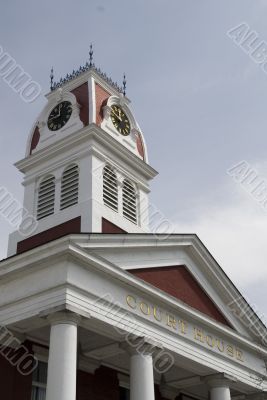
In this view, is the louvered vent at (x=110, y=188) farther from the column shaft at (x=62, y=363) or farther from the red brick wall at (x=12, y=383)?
the column shaft at (x=62, y=363)

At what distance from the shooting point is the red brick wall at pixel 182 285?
21.2m

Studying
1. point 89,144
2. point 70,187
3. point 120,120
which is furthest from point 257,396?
point 120,120

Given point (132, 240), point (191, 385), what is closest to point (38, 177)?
point (132, 240)

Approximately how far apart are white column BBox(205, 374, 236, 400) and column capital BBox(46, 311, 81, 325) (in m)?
8.08

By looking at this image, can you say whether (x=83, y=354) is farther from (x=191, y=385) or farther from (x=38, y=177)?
(x=38, y=177)

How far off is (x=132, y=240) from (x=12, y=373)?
18.0ft

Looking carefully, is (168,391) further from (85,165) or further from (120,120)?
(120,120)

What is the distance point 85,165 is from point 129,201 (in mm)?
2752

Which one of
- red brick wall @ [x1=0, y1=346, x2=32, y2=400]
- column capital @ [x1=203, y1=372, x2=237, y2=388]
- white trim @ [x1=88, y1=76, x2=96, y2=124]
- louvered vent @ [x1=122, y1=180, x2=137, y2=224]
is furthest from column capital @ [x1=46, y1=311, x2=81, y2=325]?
white trim @ [x1=88, y1=76, x2=96, y2=124]

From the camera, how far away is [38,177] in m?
27.9

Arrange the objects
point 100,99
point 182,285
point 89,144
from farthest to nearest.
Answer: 1. point 100,99
2. point 89,144
3. point 182,285

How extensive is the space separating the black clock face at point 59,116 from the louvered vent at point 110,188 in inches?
132

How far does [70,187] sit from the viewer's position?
26.2 meters

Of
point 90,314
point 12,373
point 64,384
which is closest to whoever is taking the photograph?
point 64,384
